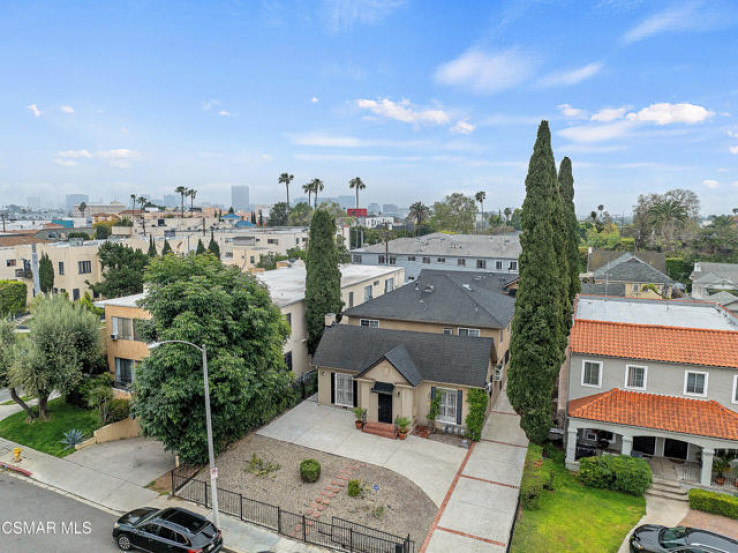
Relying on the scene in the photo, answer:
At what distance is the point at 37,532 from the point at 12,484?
4.98 metres

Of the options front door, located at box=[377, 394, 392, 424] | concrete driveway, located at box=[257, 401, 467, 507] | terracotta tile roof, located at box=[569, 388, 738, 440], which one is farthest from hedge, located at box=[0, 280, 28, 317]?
terracotta tile roof, located at box=[569, 388, 738, 440]

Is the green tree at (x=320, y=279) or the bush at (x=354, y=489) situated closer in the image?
the bush at (x=354, y=489)

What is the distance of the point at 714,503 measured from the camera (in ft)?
58.9

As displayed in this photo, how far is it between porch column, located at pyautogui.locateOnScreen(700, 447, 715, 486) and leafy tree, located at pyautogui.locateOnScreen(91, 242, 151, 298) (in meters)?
49.7

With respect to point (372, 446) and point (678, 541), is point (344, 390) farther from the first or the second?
point (678, 541)

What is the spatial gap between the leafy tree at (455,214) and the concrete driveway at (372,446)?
3885 inches

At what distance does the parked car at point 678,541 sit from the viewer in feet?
49.0

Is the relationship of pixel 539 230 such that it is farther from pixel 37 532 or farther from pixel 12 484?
pixel 12 484

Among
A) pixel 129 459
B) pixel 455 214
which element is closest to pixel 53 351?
pixel 129 459

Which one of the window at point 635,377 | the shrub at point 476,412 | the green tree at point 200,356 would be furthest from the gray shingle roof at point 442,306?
the green tree at point 200,356

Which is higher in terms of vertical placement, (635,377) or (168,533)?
(635,377)

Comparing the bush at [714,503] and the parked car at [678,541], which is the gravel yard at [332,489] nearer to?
the parked car at [678,541]

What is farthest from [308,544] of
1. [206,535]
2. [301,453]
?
[301,453]

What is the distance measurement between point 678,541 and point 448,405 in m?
11.6
